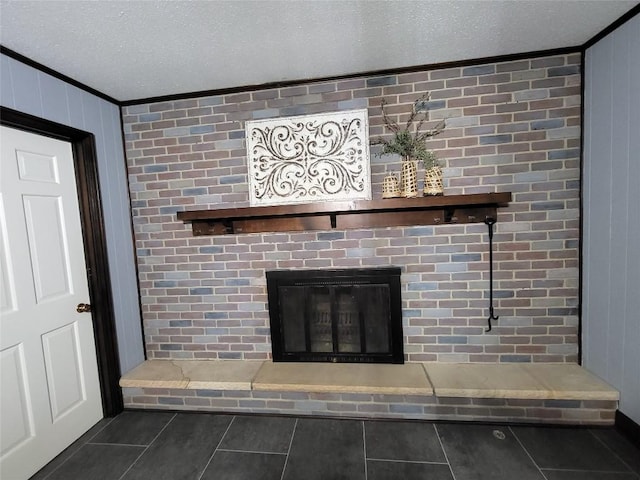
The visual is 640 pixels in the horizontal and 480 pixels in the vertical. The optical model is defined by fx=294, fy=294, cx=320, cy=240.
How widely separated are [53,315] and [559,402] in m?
3.10

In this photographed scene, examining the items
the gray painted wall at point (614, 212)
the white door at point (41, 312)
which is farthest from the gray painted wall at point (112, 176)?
the gray painted wall at point (614, 212)

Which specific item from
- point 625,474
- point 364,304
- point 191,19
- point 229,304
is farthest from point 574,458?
point 191,19

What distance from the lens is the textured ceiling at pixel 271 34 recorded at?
1.34 m

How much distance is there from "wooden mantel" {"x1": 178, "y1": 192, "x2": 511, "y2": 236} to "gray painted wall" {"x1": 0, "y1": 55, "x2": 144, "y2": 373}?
56cm

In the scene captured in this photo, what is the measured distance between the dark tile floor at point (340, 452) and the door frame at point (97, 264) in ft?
0.96

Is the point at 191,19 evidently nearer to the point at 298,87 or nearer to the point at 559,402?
the point at 298,87

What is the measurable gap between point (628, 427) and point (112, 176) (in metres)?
3.61

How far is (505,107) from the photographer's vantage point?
192 cm

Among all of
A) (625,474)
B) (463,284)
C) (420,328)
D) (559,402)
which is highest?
(463,284)

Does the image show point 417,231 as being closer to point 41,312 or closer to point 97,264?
point 97,264

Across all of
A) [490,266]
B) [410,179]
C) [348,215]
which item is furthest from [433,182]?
[490,266]

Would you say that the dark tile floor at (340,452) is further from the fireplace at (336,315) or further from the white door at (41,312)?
the fireplace at (336,315)

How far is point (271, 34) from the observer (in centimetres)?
153

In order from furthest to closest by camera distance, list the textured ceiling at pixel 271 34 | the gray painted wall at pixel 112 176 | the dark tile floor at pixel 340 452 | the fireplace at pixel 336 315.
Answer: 1. the fireplace at pixel 336 315
2. the gray painted wall at pixel 112 176
3. the dark tile floor at pixel 340 452
4. the textured ceiling at pixel 271 34
